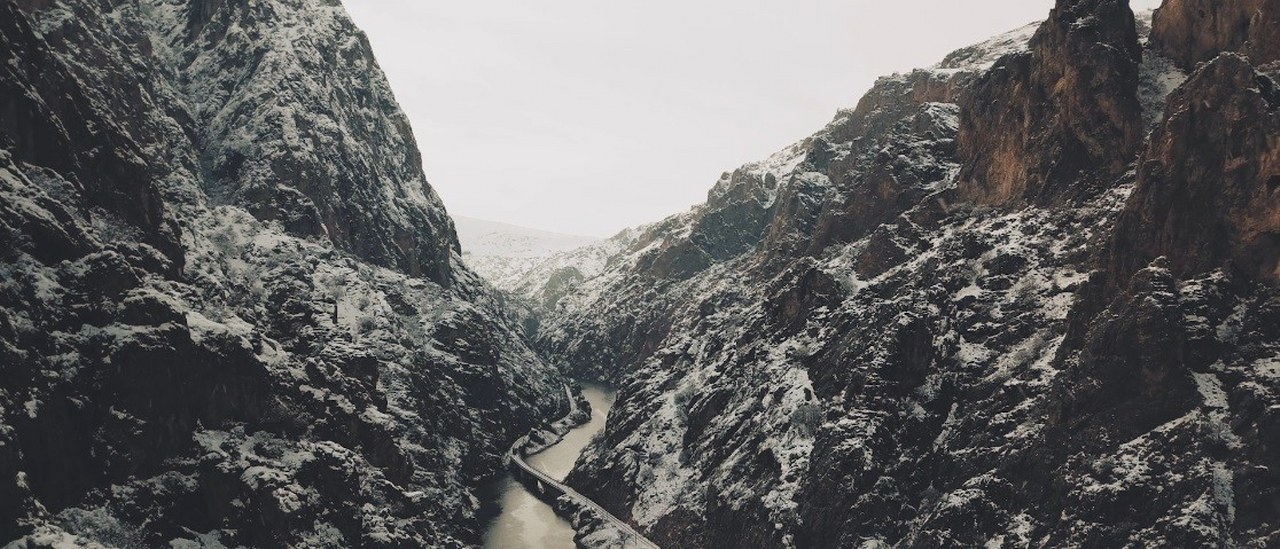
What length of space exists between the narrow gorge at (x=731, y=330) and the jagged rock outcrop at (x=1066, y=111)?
1.15 feet

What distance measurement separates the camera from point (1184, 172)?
7900 cm

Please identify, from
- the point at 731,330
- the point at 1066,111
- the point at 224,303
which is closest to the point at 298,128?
the point at 224,303

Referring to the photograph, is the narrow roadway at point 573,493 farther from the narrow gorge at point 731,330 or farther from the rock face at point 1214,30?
the rock face at point 1214,30

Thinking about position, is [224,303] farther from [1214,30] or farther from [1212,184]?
[1214,30]

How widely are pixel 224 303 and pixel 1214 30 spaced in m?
104

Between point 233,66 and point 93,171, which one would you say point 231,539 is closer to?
point 93,171

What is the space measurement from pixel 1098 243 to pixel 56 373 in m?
86.7

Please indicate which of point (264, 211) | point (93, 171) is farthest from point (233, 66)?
point (93, 171)

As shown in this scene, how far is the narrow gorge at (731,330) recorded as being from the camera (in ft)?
243

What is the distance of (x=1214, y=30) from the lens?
9769cm

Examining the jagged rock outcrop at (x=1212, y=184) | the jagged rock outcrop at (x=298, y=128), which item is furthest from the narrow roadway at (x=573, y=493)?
the jagged rock outcrop at (x=1212, y=184)

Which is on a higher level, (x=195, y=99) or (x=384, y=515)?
(x=195, y=99)

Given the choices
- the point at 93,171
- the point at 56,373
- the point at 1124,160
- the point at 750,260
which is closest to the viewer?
the point at 56,373

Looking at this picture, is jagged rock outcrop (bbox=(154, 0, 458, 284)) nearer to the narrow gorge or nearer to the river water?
the narrow gorge
